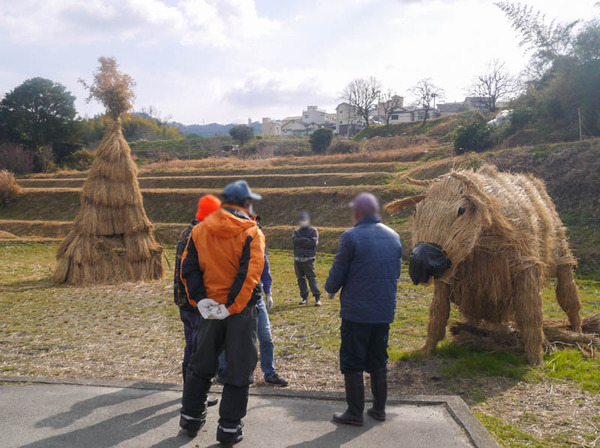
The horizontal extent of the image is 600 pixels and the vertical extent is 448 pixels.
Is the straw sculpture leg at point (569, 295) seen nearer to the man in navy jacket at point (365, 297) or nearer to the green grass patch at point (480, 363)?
the green grass patch at point (480, 363)

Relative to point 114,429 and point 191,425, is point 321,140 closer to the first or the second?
point 114,429

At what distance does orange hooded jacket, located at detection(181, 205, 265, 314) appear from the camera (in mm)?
3961

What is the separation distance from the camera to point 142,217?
13.4 meters

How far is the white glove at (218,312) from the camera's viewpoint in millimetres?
3926

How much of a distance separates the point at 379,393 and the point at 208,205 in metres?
2.39

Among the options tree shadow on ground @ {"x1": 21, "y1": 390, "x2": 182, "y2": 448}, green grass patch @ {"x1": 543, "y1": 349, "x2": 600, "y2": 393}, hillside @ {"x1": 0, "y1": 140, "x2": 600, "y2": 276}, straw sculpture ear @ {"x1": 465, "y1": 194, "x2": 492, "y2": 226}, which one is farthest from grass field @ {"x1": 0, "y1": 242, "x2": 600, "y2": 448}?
→ hillside @ {"x1": 0, "y1": 140, "x2": 600, "y2": 276}

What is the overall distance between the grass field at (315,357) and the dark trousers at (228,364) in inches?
70.1

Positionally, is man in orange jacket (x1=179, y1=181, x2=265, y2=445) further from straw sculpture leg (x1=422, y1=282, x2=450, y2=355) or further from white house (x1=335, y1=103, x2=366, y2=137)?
white house (x1=335, y1=103, x2=366, y2=137)

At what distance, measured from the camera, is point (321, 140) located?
139ft

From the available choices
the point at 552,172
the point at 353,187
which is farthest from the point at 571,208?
the point at 353,187

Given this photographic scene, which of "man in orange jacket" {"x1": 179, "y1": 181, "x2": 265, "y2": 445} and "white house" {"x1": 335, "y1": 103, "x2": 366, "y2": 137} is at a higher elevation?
"white house" {"x1": 335, "y1": 103, "x2": 366, "y2": 137}

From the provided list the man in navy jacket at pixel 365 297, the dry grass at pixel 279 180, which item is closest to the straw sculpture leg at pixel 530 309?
the man in navy jacket at pixel 365 297

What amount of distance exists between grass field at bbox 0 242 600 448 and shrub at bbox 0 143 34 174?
38.6 meters

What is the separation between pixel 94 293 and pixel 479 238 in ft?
30.7
